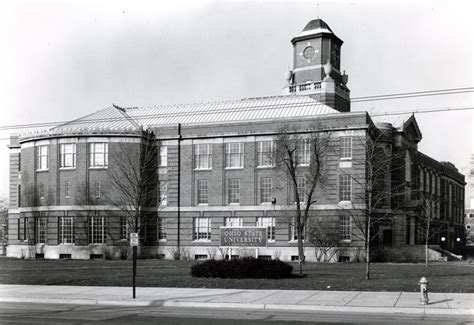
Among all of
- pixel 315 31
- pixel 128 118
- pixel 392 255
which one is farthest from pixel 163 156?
pixel 392 255

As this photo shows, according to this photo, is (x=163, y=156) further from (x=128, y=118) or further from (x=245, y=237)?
(x=245, y=237)

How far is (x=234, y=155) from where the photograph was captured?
174 ft

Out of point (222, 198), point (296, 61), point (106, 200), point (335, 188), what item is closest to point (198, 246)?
point (222, 198)

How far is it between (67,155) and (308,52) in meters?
27.7

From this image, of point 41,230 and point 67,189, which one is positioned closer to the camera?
point 67,189

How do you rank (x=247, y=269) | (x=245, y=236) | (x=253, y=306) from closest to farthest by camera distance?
(x=253, y=306), (x=247, y=269), (x=245, y=236)

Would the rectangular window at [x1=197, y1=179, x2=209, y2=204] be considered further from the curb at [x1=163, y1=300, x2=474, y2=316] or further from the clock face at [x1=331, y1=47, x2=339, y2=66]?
the curb at [x1=163, y1=300, x2=474, y2=316]

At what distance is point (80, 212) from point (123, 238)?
14.9ft

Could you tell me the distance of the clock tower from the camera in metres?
60.7

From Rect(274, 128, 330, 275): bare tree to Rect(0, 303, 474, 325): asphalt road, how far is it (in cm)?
2872

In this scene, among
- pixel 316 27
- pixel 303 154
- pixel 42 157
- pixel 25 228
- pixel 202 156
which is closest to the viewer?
pixel 303 154

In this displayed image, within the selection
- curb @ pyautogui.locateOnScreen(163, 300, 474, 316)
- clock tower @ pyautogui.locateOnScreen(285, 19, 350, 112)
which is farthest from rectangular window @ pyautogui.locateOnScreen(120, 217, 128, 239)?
curb @ pyautogui.locateOnScreen(163, 300, 474, 316)

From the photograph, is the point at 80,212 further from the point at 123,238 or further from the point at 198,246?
the point at 198,246

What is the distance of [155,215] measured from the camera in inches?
2148
